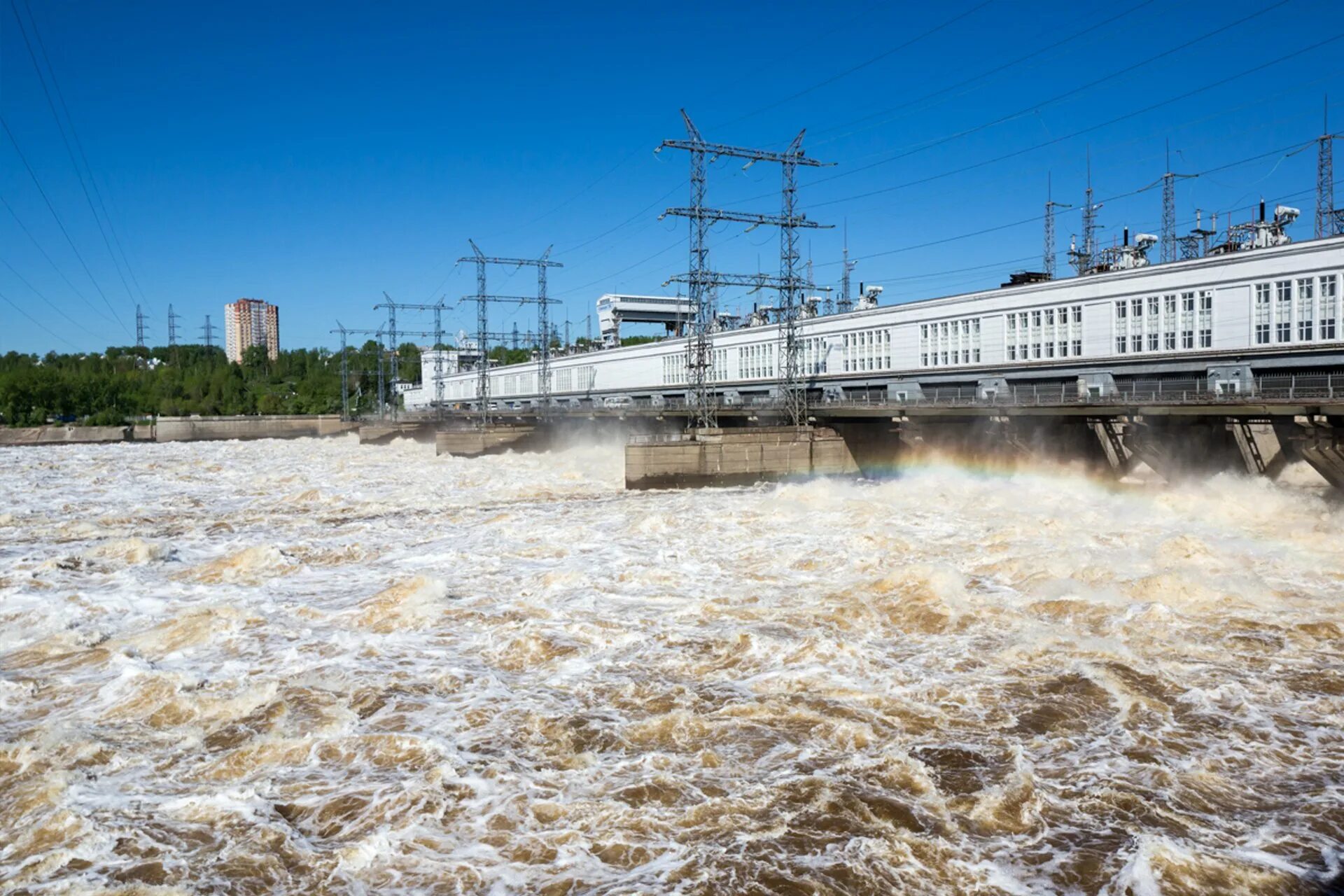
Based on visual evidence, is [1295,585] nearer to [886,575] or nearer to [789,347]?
[886,575]

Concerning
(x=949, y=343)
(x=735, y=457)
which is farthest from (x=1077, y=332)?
(x=735, y=457)

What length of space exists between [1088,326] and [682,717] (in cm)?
3680

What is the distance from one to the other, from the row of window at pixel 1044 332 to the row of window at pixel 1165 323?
7.25 ft

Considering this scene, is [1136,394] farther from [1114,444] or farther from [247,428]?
[247,428]

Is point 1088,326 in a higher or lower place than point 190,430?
higher

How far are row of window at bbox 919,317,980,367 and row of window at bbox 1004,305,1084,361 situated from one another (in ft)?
7.41

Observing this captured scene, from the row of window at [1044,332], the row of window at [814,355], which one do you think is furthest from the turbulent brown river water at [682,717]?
the row of window at [814,355]

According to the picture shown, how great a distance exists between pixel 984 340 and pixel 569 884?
44029 mm

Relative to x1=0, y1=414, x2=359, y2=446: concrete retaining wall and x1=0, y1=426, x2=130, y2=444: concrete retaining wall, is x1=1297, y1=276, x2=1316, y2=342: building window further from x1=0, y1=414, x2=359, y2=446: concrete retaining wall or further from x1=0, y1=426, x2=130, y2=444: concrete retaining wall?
x1=0, y1=426, x2=130, y2=444: concrete retaining wall

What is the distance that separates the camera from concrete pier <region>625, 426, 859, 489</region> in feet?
121

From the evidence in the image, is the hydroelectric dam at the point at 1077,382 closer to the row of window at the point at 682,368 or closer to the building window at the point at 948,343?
the building window at the point at 948,343

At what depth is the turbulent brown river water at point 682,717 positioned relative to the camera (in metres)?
6.94

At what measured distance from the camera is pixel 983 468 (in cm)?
3631

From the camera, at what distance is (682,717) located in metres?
9.91
